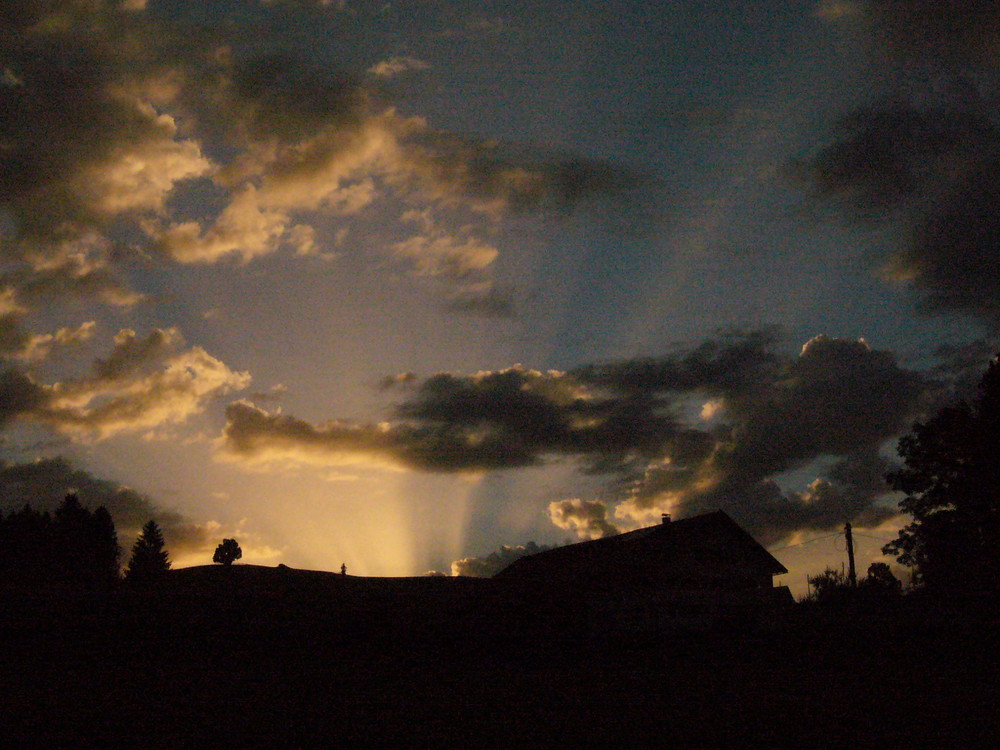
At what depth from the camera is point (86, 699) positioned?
19938mm

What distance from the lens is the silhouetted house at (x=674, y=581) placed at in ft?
127

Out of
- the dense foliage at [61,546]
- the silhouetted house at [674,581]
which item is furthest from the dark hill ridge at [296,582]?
the dense foliage at [61,546]

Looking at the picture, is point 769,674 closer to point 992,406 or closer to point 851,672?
point 851,672

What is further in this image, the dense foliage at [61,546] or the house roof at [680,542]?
the dense foliage at [61,546]

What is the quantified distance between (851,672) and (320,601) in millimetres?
36228

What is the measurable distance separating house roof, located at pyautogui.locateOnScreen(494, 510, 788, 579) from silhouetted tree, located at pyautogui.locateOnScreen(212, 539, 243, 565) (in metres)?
55.6

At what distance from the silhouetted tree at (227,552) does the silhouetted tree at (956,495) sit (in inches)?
2720

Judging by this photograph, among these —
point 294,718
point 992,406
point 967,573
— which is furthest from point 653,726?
point 992,406

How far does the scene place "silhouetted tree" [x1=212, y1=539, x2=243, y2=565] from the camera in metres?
91.5

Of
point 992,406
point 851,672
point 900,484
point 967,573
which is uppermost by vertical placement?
point 992,406

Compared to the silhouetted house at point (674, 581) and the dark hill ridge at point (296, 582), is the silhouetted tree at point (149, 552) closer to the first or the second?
the dark hill ridge at point (296, 582)

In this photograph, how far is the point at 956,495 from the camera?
46.8 m

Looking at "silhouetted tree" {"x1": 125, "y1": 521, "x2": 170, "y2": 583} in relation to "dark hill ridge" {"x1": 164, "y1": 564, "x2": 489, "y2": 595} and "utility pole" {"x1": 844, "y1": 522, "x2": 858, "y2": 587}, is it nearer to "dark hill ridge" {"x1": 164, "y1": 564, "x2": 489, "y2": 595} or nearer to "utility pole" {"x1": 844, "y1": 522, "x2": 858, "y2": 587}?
"dark hill ridge" {"x1": 164, "y1": 564, "x2": 489, "y2": 595}

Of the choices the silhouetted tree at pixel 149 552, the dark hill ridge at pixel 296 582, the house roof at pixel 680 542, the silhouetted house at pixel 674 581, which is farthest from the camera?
the silhouetted tree at pixel 149 552
